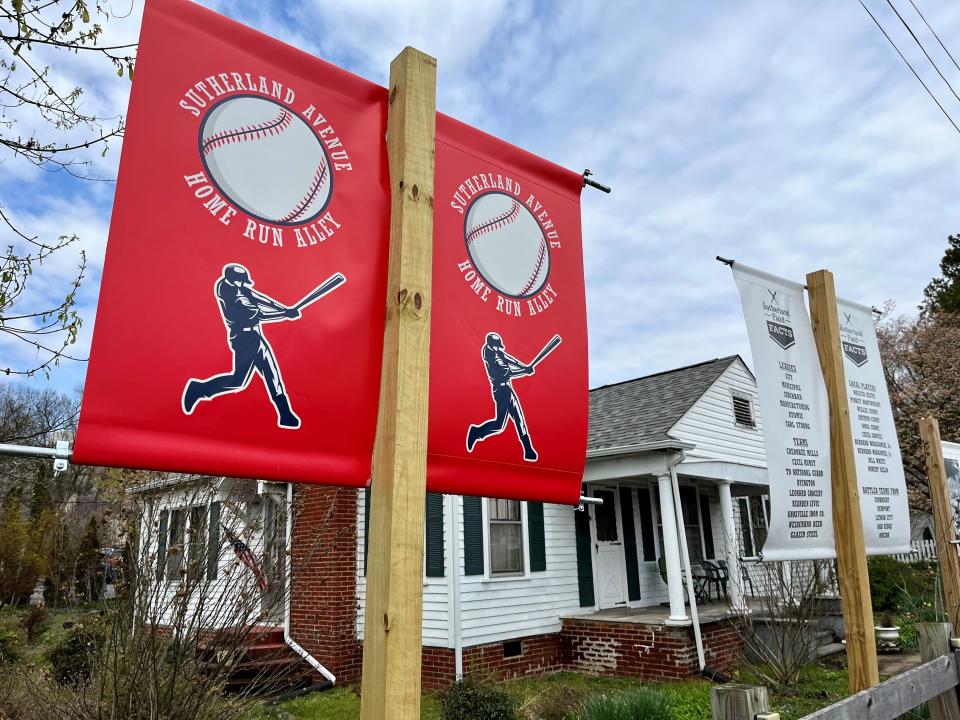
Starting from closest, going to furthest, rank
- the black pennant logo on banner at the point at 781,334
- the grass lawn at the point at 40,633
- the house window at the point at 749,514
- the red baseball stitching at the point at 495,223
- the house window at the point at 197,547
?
the red baseball stitching at the point at 495,223, the black pennant logo on banner at the point at 781,334, the house window at the point at 197,547, the grass lawn at the point at 40,633, the house window at the point at 749,514

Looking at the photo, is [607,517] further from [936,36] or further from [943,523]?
[936,36]

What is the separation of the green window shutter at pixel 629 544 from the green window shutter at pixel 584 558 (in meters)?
1.21

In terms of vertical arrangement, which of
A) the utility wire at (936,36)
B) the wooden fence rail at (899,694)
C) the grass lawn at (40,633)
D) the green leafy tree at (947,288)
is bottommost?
the grass lawn at (40,633)

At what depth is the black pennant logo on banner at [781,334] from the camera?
4289mm

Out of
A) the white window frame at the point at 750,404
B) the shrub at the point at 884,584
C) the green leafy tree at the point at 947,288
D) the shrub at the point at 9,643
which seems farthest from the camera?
the green leafy tree at the point at 947,288

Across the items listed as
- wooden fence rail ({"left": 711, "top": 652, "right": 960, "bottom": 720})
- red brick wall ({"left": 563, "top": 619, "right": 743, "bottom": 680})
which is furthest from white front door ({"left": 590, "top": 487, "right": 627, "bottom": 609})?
wooden fence rail ({"left": 711, "top": 652, "right": 960, "bottom": 720})

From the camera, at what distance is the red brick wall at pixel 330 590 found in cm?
1078

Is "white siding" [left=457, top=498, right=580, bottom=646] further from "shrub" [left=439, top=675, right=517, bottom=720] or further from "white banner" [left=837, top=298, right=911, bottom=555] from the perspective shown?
"white banner" [left=837, top=298, right=911, bottom=555]

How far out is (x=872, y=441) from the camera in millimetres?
4828

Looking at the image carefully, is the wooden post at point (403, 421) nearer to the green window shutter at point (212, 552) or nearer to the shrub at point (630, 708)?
the green window shutter at point (212, 552)

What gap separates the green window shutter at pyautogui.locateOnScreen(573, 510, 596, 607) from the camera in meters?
12.6

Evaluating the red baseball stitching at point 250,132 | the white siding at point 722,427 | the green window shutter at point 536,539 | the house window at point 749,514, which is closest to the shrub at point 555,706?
the green window shutter at point 536,539

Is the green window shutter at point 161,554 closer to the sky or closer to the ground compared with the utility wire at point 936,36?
closer to the ground

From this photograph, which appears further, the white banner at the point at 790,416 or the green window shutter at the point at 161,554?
the green window shutter at the point at 161,554
